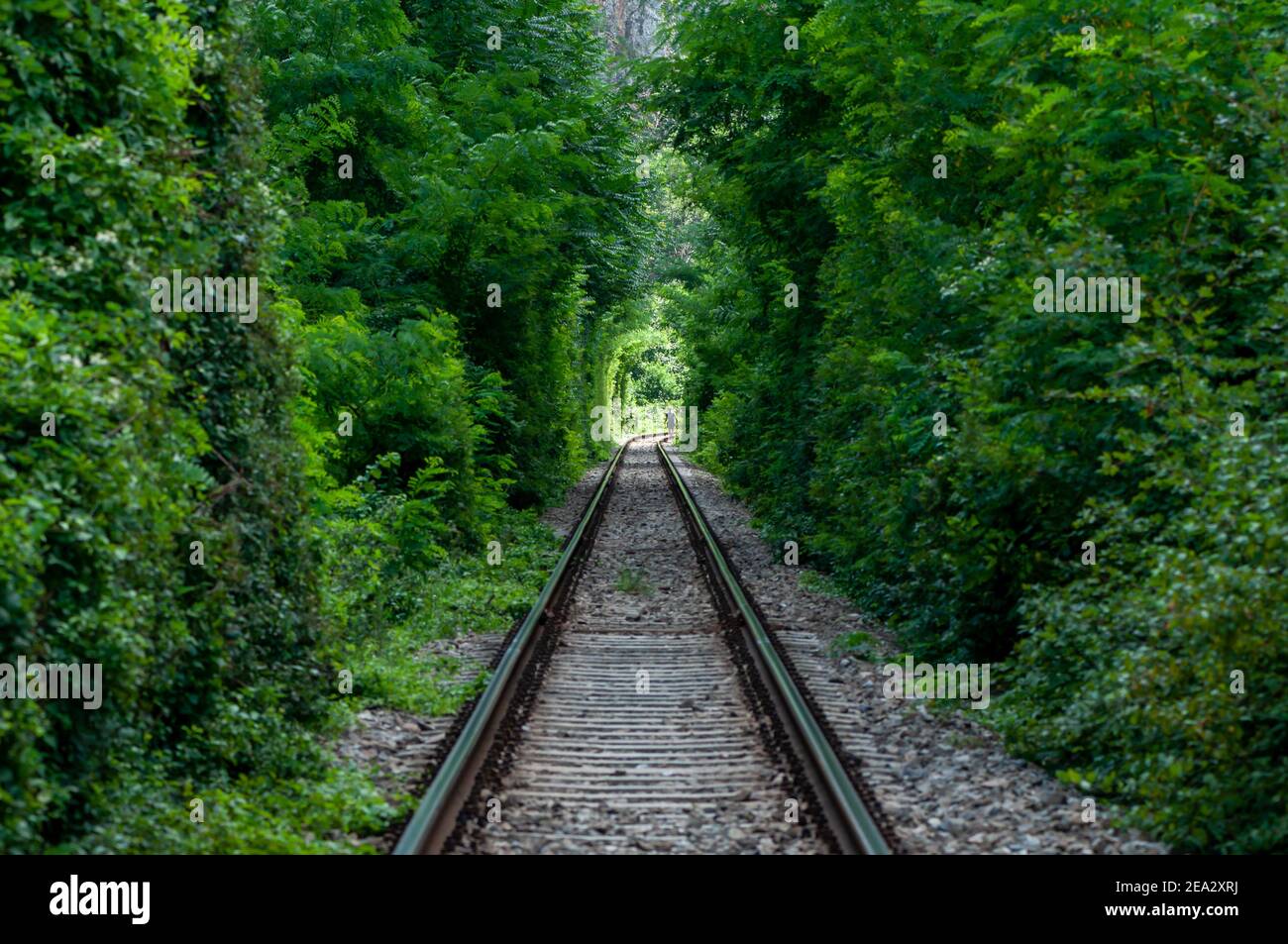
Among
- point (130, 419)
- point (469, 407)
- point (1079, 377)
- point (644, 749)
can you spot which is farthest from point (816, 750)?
point (469, 407)

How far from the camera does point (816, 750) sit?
7.77 m

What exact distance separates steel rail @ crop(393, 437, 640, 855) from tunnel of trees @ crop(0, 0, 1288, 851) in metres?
0.32

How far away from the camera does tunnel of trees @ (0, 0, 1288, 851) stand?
18.4 ft

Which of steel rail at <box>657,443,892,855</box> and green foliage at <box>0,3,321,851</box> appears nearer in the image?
green foliage at <box>0,3,321,851</box>

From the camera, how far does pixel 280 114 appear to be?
1522cm

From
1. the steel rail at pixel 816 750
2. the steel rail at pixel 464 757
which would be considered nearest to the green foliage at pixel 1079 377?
the steel rail at pixel 816 750

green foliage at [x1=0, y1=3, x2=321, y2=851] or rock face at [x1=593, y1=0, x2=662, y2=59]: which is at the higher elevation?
rock face at [x1=593, y1=0, x2=662, y2=59]

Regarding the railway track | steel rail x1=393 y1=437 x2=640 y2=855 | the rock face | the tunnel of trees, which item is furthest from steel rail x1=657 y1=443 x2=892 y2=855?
the rock face

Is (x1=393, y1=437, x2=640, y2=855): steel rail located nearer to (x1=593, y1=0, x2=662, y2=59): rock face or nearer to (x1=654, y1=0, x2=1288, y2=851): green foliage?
(x1=654, y1=0, x2=1288, y2=851): green foliage

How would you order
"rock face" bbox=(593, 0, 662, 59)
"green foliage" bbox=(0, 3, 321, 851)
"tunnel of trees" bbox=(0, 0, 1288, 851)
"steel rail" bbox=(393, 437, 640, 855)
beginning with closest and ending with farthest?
"green foliage" bbox=(0, 3, 321, 851), "tunnel of trees" bbox=(0, 0, 1288, 851), "steel rail" bbox=(393, 437, 640, 855), "rock face" bbox=(593, 0, 662, 59)

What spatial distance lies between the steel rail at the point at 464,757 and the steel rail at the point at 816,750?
2.10 meters

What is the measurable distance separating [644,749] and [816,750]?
4.31ft

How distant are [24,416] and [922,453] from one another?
9.42 metres

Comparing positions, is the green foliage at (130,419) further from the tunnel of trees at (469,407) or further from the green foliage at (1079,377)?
the green foliage at (1079,377)
